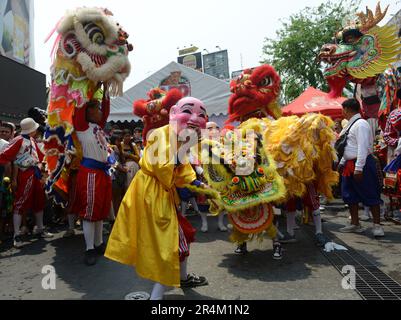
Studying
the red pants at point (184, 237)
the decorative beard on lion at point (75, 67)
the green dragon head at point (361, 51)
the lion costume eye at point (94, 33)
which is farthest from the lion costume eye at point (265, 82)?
the red pants at point (184, 237)

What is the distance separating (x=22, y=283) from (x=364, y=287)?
10.4 ft

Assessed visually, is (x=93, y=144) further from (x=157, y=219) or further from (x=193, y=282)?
(x=193, y=282)

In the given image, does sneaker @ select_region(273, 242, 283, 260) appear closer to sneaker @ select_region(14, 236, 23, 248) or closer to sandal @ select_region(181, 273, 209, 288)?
sandal @ select_region(181, 273, 209, 288)

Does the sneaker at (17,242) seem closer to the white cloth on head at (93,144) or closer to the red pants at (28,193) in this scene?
the red pants at (28,193)

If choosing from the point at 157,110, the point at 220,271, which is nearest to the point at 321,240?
the point at 220,271

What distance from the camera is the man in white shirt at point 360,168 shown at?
436cm

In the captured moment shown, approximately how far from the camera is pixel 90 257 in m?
3.82

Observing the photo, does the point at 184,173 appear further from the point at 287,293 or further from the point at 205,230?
the point at 205,230

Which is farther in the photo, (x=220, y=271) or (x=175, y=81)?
(x=175, y=81)

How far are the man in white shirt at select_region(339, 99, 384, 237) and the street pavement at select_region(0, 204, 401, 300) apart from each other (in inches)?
18.7

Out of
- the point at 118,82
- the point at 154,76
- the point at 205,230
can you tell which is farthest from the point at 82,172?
the point at 154,76

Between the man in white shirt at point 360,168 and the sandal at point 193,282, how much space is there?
8.12ft

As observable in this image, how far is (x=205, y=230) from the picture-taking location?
5234mm

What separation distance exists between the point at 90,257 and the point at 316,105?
25.4 feet
